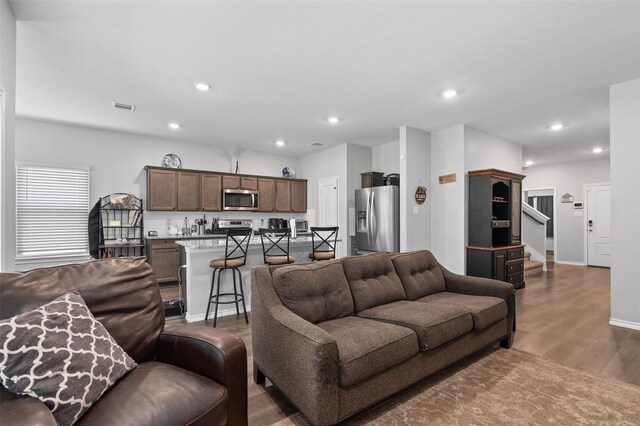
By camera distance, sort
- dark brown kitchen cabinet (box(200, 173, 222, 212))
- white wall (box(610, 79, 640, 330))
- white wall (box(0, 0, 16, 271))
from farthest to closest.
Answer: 1. dark brown kitchen cabinet (box(200, 173, 222, 212))
2. white wall (box(610, 79, 640, 330))
3. white wall (box(0, 0, 16, 271))

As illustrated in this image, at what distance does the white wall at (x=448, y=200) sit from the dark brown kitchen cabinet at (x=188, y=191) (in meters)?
4.32

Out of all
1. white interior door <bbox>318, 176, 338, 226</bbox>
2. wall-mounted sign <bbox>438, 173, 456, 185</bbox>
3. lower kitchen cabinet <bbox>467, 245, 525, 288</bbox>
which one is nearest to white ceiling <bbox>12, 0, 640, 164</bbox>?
wall-mounted sign <bbox>438, 173, 456, 185</bbox>

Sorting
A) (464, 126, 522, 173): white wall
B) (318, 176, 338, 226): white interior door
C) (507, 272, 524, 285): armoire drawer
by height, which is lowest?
(507, 272, 524, 285): armoire drawer

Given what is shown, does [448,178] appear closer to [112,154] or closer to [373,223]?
[373,223]

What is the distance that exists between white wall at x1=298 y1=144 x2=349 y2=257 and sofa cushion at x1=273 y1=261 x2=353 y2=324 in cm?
380

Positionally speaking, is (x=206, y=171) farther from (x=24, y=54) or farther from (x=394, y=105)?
(x=394, y=105)

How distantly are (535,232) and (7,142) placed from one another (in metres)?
9.21

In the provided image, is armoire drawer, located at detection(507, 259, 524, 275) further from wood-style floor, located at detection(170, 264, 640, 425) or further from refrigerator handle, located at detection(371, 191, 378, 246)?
refrigerator handle, located at detection(371, 191, 378, 246)

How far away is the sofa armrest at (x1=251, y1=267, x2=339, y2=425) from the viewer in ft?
5.65

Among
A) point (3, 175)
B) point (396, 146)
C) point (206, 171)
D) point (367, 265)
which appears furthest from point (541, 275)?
point (3, 175)

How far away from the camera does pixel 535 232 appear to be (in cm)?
767

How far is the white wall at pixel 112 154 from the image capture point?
5004 mm

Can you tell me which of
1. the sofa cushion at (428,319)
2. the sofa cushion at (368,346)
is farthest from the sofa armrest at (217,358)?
the sofa cushion at (428,319)

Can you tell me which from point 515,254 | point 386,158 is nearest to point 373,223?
point 386,158
